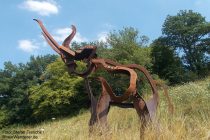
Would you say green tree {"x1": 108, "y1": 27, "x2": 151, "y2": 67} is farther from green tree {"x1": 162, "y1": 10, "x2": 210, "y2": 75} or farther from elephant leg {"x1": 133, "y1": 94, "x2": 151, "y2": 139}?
elephant leg {"x1": 133, "y1": 94, "x2": 151, "y2": 139}

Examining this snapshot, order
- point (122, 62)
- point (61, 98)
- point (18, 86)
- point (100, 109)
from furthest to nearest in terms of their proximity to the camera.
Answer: point (18, 86)
point (61, 98)
point (122, 62)
point (100, 109)

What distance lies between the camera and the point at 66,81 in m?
32.5

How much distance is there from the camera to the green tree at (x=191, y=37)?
112 feet

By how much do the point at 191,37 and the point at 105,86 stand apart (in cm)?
2812

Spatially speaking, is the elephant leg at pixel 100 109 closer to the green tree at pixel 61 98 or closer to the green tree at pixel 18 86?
the green tree at pixel 61 98

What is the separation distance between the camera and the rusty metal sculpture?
24.1 ft

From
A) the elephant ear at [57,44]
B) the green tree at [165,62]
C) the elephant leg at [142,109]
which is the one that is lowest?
the elephant leg at [142,109]

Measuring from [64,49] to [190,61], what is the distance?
27.2 metres

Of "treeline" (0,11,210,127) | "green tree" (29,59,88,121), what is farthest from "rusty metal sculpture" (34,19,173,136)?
"green tree" (29,59,88,121)

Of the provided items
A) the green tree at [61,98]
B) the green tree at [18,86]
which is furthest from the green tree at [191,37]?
the green tree at [18,86]

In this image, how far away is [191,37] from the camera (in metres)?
35.0

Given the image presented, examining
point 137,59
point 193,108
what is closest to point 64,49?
point 193,108

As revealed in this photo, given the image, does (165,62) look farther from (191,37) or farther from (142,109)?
(142,109)

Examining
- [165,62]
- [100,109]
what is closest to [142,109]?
[100,109]
